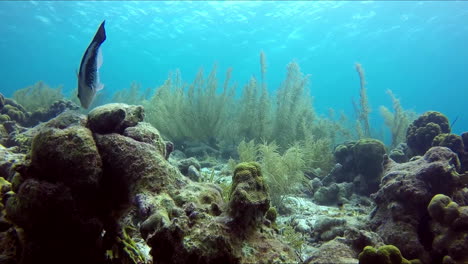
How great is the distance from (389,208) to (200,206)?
3.16 meters

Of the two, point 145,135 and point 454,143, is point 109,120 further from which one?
point 454,143

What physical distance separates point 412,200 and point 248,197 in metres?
3.00

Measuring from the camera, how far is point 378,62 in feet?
212

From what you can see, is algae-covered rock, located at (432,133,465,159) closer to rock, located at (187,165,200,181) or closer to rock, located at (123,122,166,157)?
rock, located at (187,165,200,181)

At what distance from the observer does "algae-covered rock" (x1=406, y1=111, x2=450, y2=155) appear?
7254 mm

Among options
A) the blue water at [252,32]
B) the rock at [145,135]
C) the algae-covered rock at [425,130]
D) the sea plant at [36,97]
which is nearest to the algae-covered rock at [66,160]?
the rock at [145,135]

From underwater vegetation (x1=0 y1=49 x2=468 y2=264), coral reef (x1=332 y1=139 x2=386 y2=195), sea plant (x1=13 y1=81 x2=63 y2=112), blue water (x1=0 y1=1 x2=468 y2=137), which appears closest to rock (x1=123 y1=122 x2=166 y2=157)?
underwater vegetation (x1=0 y1=49 x2=468 y2=264)

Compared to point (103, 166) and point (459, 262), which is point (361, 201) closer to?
point (459, 262)

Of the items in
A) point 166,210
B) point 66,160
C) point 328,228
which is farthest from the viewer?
point 328,228

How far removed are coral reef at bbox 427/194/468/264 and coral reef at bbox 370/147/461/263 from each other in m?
0.20

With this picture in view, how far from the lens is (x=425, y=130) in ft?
24.0

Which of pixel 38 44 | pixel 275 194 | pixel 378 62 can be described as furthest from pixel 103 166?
pixel 378 62

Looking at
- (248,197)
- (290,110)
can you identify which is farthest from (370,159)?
(248,197)

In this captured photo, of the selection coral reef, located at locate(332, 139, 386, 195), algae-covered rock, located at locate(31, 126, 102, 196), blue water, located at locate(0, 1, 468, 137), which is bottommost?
algae-covered rock, located at locate(31, 126, 102, 196)
